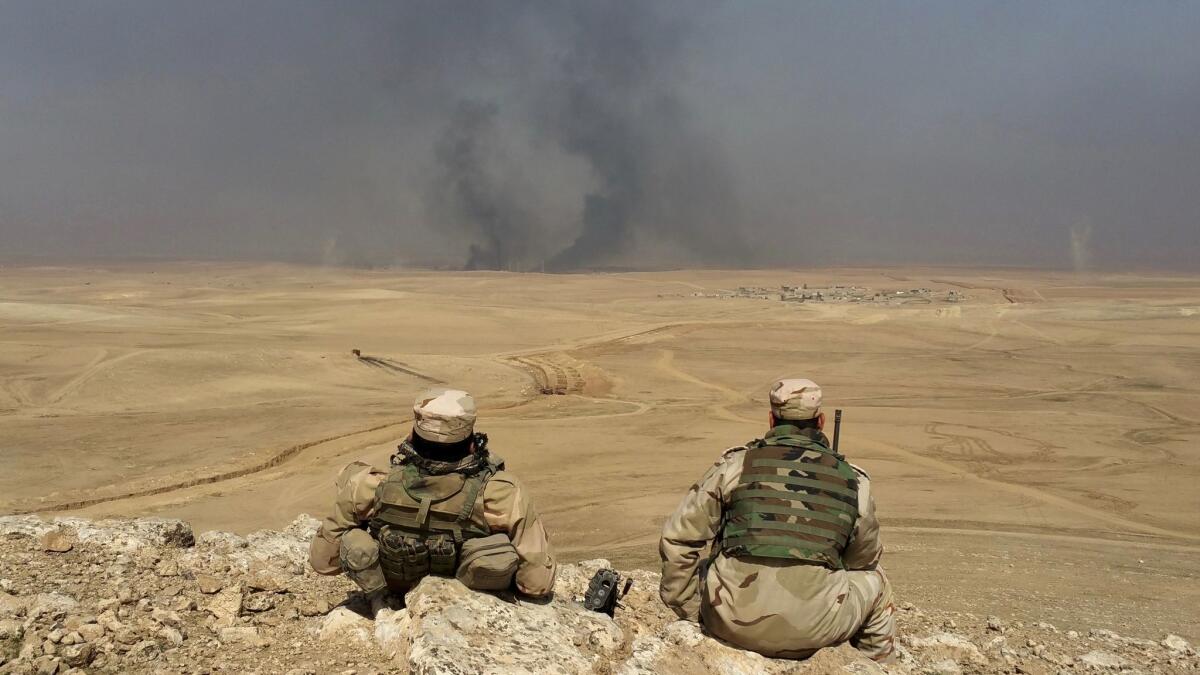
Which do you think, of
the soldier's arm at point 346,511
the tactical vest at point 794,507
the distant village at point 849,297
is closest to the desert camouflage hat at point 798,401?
the tactical vest at point 794,507

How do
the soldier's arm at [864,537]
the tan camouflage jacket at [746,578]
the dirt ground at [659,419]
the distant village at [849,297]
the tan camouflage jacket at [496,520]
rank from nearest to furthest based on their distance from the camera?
the tan camouflage jacket at [746,578], the soldier's arm at [864,537], the tan camouflage jacket at [496,520], the dirt ground at [659,419], the distant village at [849,297]

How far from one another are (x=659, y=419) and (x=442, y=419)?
12.0 meters

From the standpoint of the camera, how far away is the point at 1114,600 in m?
6.78

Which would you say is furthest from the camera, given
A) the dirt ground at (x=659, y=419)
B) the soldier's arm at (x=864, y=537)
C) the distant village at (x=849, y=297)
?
the distant village at (x=849, y=297)

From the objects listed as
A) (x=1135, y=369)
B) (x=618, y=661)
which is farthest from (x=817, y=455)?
(x=1135, y=369)

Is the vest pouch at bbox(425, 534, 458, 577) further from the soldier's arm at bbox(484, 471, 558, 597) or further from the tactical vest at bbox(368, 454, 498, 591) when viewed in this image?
the soldier's arm at bbox(484, 471, 558, 597)

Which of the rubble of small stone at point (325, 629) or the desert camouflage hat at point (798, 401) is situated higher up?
the desert camouflage hat at point (798, 401)

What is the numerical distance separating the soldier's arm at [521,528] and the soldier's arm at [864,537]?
1270mm

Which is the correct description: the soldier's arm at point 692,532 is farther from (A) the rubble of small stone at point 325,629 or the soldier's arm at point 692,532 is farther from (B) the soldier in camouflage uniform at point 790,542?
(A) the rubble of small stone at point 325,629

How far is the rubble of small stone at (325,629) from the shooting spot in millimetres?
3309

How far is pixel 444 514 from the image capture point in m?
3.48

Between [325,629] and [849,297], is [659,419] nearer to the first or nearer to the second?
[325,629]

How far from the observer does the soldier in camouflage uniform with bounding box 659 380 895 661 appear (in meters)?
3.30

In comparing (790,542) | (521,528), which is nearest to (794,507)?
(790,542)
